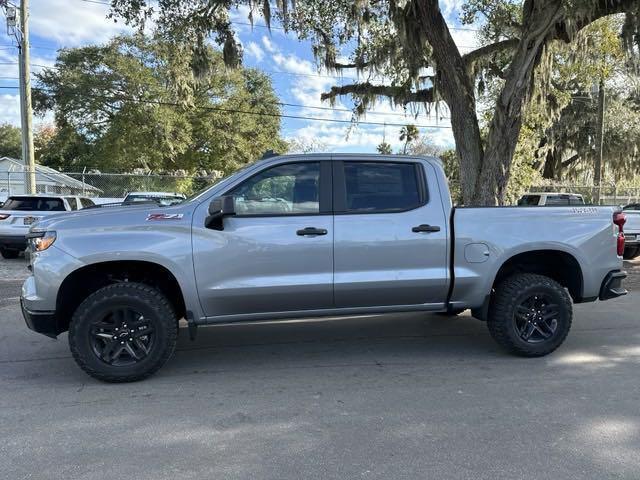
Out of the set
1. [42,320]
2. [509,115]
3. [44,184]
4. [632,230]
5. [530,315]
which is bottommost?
[530,315]

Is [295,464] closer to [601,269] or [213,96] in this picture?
[601,269]

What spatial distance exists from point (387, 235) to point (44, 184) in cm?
2141

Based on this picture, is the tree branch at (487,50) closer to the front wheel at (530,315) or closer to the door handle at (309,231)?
the front wheel at (530,315)

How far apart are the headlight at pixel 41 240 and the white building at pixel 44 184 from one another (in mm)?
13217

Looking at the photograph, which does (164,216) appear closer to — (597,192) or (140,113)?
(597,192)

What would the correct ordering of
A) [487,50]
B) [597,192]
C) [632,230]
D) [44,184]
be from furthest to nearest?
1. [597,192]
2. [44,184]
3. [487,50]
4. [632,230]

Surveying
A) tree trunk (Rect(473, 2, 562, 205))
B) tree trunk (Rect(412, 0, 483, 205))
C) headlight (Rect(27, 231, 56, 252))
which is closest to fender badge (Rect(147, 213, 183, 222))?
headlight (Rect(27, 231, 56, 252))

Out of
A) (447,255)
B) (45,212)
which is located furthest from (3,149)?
(447,255)

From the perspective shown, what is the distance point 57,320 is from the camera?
4.64 metres

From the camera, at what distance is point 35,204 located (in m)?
12.6

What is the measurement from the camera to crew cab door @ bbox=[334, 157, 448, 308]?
4902 mm

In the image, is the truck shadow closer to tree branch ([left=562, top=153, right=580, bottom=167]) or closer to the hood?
the hood

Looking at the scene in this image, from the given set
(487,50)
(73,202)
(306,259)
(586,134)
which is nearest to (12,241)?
(73,202)

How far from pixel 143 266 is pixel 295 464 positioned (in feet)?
7.68
